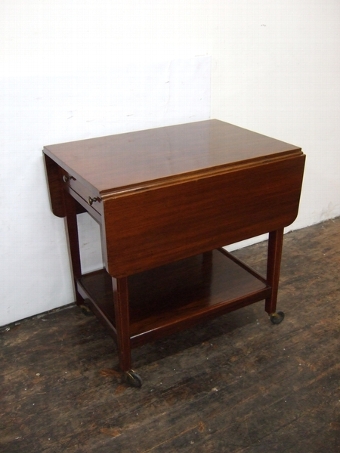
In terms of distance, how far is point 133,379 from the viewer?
1.47 metres

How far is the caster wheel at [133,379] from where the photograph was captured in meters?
1.47

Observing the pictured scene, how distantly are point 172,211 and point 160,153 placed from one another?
0.80ft

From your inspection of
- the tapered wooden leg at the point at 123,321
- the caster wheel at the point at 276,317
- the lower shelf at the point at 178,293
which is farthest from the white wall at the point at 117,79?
the caster wheel at the point at 276,317

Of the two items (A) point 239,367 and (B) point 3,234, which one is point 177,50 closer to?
(B) point 3,234

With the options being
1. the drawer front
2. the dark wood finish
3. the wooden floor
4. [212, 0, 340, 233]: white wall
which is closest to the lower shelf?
the dark wood finish

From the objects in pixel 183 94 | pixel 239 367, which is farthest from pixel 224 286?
pixel 183 94

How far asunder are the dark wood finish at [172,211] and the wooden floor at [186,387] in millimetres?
124

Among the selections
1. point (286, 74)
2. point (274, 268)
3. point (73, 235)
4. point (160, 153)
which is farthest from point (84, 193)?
point (286, 74)

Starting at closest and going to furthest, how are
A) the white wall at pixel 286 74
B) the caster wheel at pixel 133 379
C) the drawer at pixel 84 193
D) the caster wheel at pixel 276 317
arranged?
the drawer at pixel 84 193
the caster wheel at pixel 133 379
the caster wheel at pixel 276 317
the white wall at pixel 286 74

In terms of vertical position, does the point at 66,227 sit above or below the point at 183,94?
below

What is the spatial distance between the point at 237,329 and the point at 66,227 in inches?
28.5

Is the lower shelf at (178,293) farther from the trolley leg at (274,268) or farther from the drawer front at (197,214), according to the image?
the drawer front at (197,214)

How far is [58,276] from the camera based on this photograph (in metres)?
1.84

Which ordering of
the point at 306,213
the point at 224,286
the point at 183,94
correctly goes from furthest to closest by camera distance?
the point at 306,213 → the point at 183,94 → the point at 224,286
